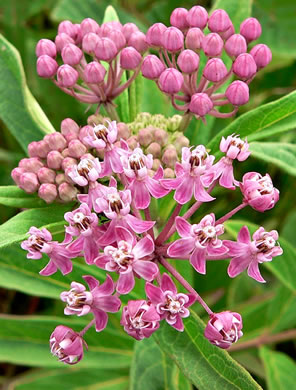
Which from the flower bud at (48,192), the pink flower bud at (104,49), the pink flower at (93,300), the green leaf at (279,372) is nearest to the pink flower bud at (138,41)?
the pink flower bud at (104,49)

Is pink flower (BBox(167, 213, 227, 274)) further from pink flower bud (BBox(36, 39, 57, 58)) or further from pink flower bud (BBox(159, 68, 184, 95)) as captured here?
pink flower bud (BBox(36, 39, 57, 58))

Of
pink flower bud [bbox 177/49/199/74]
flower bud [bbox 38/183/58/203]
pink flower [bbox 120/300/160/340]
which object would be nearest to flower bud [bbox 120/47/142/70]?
pink flower bud [bbox 177/49/199/74]

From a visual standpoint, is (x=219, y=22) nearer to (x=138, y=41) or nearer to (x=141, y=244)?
(x=138, y=41)

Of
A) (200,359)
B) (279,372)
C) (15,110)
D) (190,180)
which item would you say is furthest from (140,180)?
(279,372)

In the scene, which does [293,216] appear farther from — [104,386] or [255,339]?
[104,386]

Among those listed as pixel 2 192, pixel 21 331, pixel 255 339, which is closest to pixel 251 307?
pixel 255 339

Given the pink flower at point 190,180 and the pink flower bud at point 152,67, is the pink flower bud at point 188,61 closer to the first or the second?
the pink flower bud at point 152,67
